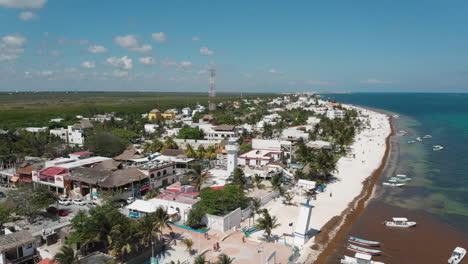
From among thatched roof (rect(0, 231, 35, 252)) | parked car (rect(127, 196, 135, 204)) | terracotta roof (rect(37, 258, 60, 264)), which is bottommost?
parked car (rect(127, 196, 135, 204))

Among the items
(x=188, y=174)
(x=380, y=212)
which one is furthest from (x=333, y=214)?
(x=188, y=174)

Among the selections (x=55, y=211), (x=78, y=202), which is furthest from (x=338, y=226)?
(x=55, y=211)

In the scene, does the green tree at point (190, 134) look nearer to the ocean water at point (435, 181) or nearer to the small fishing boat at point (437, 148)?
the ocean water at point (435, 181)

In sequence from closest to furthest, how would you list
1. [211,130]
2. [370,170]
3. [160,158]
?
[160,158]
[370,170]
[211,130]

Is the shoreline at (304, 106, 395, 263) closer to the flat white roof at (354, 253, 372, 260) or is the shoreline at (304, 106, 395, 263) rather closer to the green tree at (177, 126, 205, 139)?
the flat white roof at (354, 253, 372, 260)

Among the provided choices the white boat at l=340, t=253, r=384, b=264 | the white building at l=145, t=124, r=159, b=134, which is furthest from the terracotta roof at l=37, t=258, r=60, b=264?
the white building at l=145, t=124, r=159, b=134

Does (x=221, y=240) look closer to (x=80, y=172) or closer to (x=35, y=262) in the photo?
(x=35, y=262)
